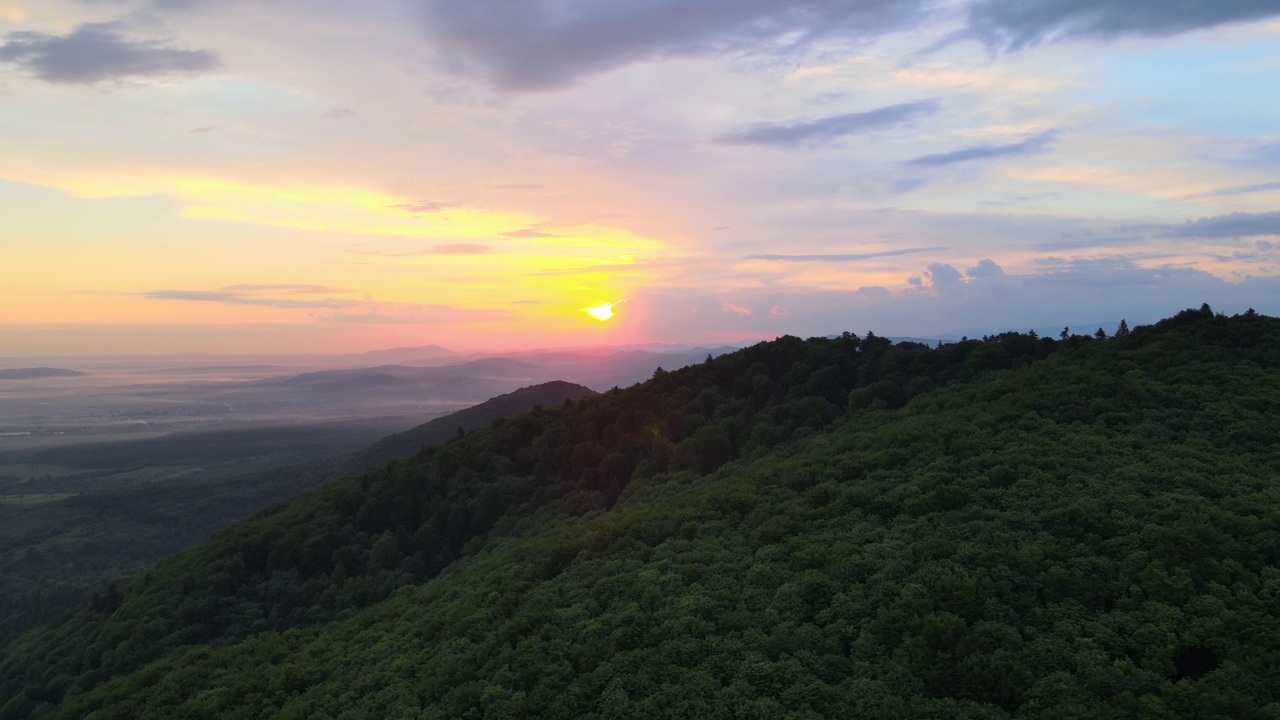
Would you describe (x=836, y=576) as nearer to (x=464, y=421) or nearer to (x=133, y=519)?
(x=464, y=421)

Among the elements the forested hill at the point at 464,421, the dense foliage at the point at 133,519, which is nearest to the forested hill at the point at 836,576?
the dense foliage at the point at 133,519

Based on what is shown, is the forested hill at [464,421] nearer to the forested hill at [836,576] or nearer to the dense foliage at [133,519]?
the dense foliage at [133,519]

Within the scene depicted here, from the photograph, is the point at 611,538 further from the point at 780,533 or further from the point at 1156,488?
the point at 1156,488

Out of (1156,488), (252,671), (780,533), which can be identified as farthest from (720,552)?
(252,671)

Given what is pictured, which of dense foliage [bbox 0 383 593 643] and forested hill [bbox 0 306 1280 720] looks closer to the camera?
forested hill [bbox 0 306 1280 720]

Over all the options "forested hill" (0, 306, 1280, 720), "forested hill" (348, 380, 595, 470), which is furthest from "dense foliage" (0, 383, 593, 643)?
"forested hill" (0, 306, 1280, 720)

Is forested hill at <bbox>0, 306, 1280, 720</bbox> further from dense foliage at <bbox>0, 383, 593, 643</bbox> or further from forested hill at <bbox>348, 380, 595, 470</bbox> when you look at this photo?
forested hill at <bbox>348, 380, 595, 470</bbox>

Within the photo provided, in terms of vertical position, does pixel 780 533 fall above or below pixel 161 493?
above
